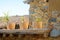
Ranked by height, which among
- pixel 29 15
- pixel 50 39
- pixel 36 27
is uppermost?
pixel 29 15

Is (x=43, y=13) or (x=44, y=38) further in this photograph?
(x=43, y=13)

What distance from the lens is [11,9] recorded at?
4.00 metres

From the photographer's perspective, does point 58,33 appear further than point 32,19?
No

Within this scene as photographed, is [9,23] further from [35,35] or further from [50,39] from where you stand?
[50,39]

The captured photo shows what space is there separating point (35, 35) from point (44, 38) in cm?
20

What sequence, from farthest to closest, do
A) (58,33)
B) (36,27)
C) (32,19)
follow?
(32,19), (36,27), (58,33)

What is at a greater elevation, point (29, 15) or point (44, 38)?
point (29, 15)

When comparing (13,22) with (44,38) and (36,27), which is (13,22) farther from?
(44,38)

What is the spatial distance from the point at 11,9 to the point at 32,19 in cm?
65

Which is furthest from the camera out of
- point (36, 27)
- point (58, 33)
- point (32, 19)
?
point (32, 19)

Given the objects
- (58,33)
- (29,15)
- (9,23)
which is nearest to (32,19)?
(29,15)

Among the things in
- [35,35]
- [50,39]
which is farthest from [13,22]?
[50,39]

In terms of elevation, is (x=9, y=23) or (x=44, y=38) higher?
(x=9, y=23)

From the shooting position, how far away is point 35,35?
10.7 ft
